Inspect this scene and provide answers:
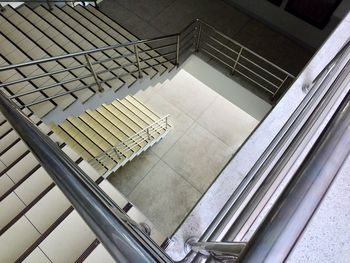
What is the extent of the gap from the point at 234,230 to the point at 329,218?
73cm

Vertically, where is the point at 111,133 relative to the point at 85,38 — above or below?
below

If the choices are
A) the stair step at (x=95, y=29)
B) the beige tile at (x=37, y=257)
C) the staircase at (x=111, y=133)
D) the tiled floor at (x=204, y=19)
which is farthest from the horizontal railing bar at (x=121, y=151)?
the beige tile at (x=37, y=257)

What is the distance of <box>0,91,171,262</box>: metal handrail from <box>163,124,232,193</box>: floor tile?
4863mm

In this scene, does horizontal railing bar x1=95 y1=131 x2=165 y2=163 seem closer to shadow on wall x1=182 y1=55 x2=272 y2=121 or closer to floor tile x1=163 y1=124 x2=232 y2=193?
floor tile x1=163 y1=124 x2=232 y2=193

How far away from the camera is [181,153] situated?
5.87m

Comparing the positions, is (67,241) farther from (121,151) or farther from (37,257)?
(121,151)

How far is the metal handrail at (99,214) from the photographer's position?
0.60 meters

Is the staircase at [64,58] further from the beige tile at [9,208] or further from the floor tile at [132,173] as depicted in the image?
the floor tile at [132,173]

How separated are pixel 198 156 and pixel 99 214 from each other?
524 centimetres

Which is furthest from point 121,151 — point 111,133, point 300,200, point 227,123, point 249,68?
point 300,200

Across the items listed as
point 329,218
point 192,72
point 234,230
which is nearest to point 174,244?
point 329,218

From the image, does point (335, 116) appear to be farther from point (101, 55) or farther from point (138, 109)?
point (138, 109)

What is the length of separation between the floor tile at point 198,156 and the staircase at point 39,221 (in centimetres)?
313

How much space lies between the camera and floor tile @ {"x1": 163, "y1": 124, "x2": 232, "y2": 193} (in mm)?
5629
